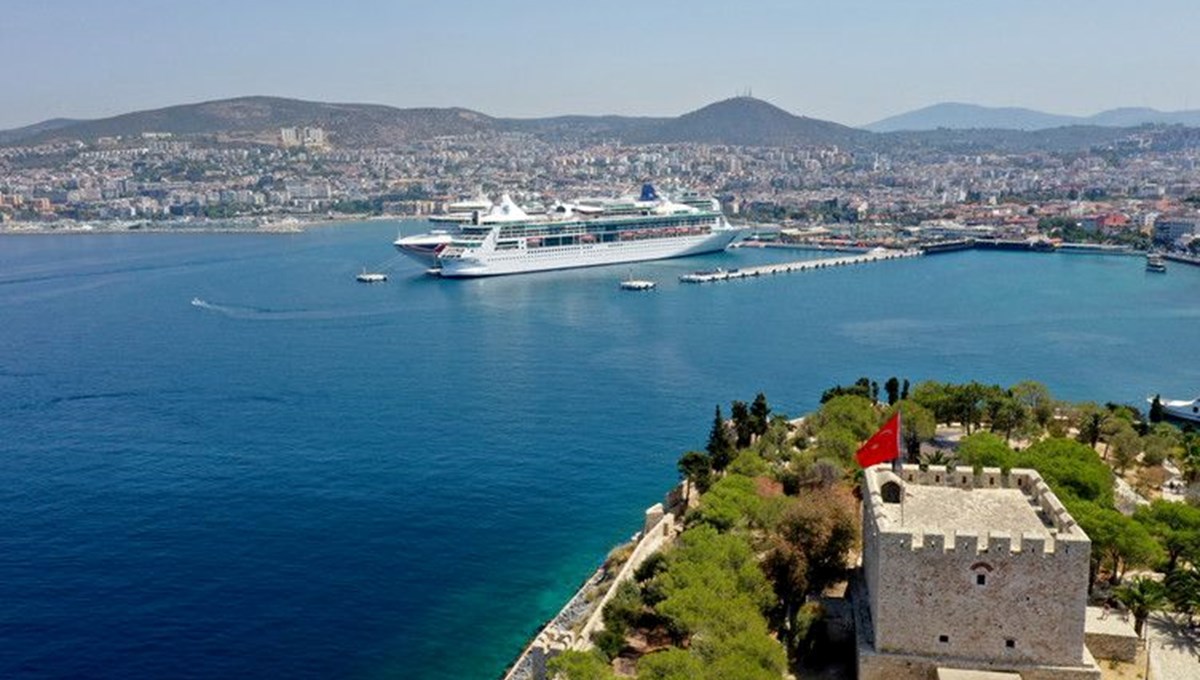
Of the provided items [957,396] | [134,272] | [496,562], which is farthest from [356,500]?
[134,272]

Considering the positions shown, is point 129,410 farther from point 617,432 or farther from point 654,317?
point 654,317

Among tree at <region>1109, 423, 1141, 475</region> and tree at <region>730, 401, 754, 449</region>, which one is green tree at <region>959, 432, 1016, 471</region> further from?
tree at <region>730, 401, 754, 449</region>

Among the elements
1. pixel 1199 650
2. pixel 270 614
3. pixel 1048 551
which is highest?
pixel 1048 551

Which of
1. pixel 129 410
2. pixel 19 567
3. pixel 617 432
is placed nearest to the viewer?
pixel 19 567

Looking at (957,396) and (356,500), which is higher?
(957,396)

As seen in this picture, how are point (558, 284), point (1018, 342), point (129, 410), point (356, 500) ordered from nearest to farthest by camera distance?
point (356, 500)
point (129, 410)
point (1018, 342)
point (558, 284)

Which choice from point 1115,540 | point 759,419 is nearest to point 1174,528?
point 1115,540

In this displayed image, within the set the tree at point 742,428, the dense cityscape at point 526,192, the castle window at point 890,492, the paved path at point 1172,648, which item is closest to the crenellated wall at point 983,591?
the castle window at point 890,492
